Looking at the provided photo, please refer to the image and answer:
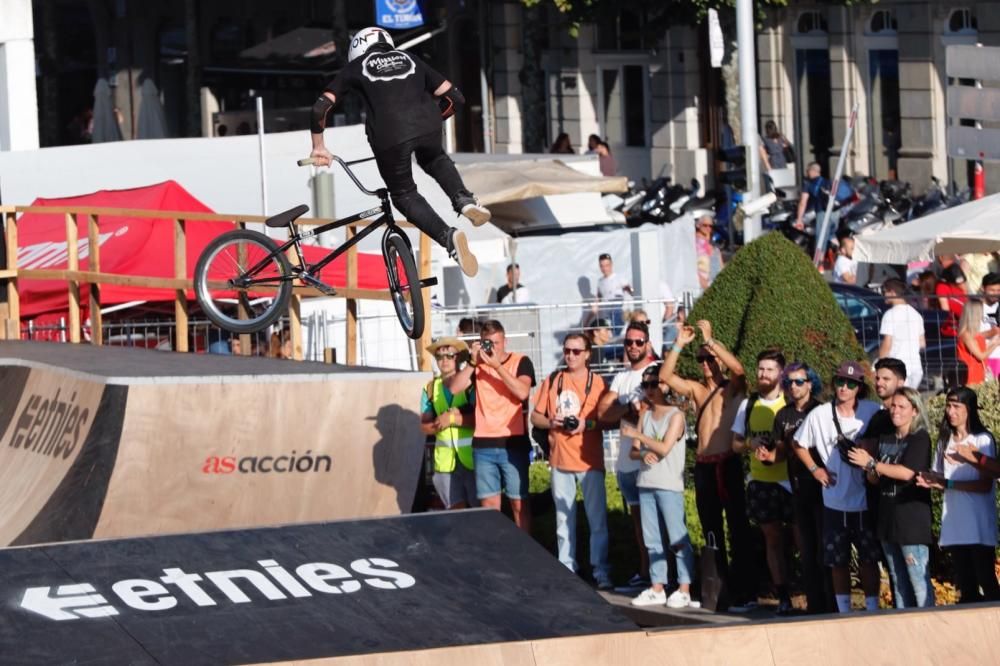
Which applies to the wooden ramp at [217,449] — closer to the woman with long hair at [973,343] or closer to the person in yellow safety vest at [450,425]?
the person in yellow safety vest at [450,425]

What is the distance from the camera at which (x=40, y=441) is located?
543 inches

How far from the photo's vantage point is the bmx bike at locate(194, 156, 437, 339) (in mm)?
12367

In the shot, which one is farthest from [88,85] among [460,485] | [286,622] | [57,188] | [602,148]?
[286,622]

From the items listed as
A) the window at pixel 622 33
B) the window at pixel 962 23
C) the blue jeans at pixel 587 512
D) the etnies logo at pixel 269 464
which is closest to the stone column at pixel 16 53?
the etnies logo at pixel 269 464

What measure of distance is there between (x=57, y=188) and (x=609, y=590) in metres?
9.61

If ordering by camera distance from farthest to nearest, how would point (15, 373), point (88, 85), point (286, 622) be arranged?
point (88, 85) → point (15, 373) → point (286, 622)

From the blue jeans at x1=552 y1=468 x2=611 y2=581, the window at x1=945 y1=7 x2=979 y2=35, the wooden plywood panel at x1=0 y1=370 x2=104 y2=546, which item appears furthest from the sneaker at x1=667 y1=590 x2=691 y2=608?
the window at x1=945 y1=7 x2=979 y2=35

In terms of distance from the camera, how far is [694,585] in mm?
13297

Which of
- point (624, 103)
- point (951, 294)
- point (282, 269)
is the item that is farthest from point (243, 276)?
point (624, 103)

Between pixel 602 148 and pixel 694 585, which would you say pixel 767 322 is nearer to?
pixel 694 585

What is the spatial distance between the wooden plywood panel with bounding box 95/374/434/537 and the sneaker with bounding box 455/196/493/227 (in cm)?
155

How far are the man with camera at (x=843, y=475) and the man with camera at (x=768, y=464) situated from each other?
0.45 meters

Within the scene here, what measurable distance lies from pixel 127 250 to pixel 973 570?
347 inches

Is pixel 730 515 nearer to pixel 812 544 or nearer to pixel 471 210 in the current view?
pixel 812 544
